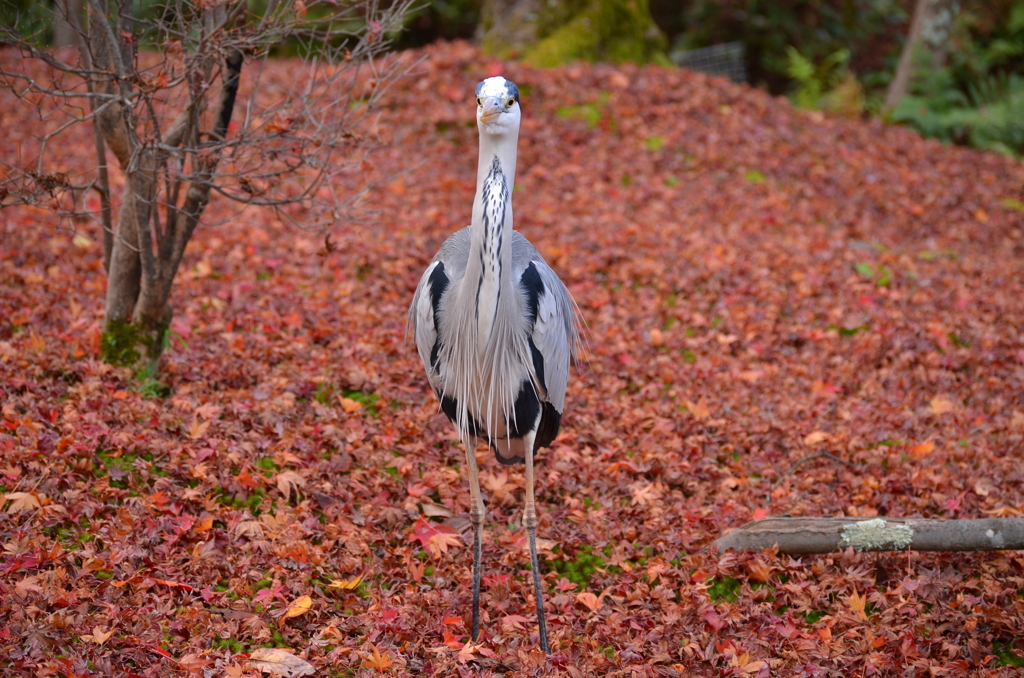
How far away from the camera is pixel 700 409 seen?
6.22 metres

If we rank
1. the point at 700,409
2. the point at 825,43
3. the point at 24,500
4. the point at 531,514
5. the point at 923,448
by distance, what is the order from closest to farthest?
the point at 24,500 < the point at 531,514 < the point at 923,448 < the point at 700,409 < the point at 825,43

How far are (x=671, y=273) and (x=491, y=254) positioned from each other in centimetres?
506

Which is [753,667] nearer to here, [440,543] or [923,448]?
[440,543]

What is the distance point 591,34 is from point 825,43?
7.61 metres

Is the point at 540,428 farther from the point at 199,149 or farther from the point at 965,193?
the point at 965,193

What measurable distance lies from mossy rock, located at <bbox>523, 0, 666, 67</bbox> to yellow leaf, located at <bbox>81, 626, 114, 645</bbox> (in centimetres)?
1099

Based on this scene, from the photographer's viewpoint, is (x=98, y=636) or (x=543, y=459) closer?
(x=98, y=636)

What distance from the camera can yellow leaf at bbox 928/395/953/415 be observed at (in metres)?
6.32

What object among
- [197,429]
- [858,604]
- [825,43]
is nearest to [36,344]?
[197,429]

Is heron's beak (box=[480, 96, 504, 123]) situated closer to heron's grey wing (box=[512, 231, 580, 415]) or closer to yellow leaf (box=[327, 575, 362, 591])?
heron's grey wing (box=[512, 231, 580, 415])

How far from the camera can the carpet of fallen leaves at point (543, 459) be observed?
397 centimetres

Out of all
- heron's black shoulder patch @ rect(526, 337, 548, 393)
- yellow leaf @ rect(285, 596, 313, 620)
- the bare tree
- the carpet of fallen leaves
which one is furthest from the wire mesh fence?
yellow leaf @ rect(285, 596, 313, 620)

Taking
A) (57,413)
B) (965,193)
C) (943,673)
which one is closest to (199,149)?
(57,413)

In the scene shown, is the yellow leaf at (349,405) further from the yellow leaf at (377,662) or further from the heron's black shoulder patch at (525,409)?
the yellow leaf at (377,662)
